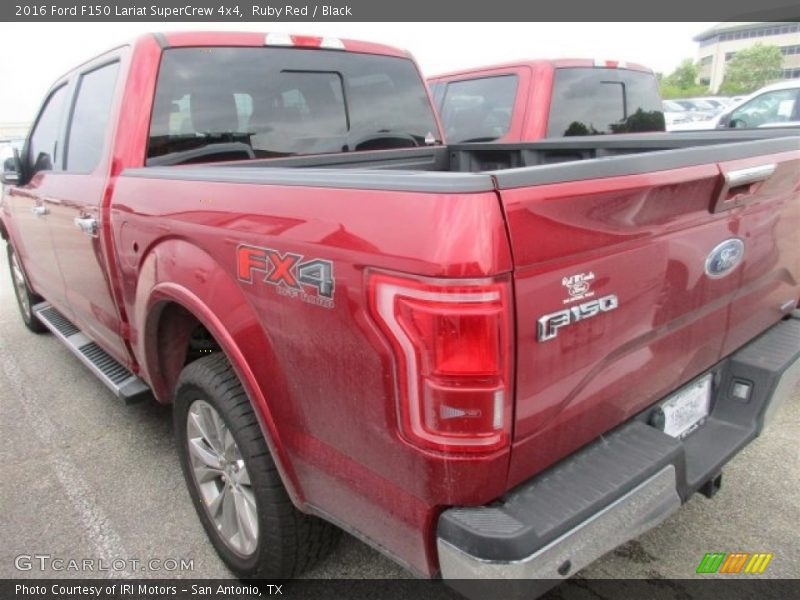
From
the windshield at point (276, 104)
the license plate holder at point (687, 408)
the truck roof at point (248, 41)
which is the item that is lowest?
the license plate holder at point (687, 408)

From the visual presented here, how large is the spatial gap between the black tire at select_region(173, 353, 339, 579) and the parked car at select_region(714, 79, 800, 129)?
24.7ft

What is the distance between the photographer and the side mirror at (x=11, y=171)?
154 inches

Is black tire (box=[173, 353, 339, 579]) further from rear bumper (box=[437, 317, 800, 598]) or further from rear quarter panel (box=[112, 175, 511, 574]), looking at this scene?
rear bumper (box=[437, 317, 800, 598])

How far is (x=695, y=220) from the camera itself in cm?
186

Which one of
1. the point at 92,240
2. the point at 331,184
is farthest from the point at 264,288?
the point at 92,240

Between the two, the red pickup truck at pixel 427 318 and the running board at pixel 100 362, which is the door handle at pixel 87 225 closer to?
the red pickup truck at pixel 427 318

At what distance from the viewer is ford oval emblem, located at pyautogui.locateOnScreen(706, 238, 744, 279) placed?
6.44 ft

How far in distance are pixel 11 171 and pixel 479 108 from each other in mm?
3833

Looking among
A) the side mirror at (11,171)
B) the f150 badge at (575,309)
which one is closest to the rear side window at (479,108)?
the side mirror at (11,171)

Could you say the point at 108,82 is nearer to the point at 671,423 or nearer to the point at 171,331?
the point at 171,331

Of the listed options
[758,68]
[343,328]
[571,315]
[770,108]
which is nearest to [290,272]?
[343,328]

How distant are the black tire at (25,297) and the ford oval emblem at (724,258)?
509cm

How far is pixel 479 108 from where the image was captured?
577 centimetres

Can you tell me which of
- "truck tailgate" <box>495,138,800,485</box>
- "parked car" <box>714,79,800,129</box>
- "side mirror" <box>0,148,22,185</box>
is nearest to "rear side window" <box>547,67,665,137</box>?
"parked car" <box>714,79,800,129</box>
